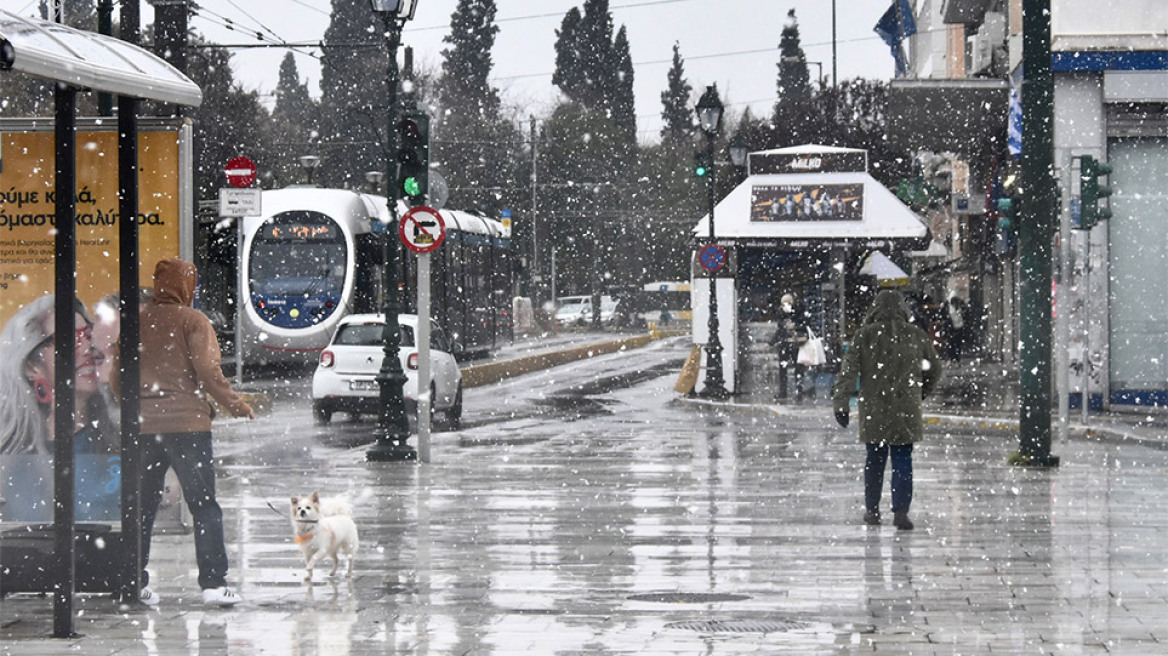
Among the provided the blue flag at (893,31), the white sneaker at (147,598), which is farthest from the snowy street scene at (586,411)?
the blue flag at (893,31)

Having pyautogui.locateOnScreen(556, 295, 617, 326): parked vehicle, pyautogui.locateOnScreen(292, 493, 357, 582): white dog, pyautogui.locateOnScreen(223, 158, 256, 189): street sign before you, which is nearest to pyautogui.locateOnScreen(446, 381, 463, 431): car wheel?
pyautogui.locateOnScreen(223, 158, 256, 189): street sign

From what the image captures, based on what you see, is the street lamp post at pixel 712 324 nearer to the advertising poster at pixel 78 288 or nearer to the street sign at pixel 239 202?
the street sign at pixel 239 202

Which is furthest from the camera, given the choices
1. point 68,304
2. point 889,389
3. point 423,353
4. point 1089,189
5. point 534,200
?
point 534,200

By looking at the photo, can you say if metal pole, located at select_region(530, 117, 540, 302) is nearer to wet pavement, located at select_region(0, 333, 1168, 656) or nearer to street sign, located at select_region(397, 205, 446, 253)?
wet pavement, located at select_region(0, 333, 1168, 656)

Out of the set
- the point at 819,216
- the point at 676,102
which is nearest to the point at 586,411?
the point at 819,216

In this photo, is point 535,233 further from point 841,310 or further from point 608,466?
point 608,466

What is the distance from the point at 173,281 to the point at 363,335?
1630 centimetres

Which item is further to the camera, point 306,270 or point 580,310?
point 580,310

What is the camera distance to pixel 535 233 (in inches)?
3383

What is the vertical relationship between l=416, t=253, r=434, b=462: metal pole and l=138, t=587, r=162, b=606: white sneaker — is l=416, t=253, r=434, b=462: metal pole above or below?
above

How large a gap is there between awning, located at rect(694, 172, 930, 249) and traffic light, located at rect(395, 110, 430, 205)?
39.3 feet

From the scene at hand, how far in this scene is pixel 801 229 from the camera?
1172 inches

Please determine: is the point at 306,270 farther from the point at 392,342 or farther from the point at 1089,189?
the point at 1089,189

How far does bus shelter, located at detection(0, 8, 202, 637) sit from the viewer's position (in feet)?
26.1
